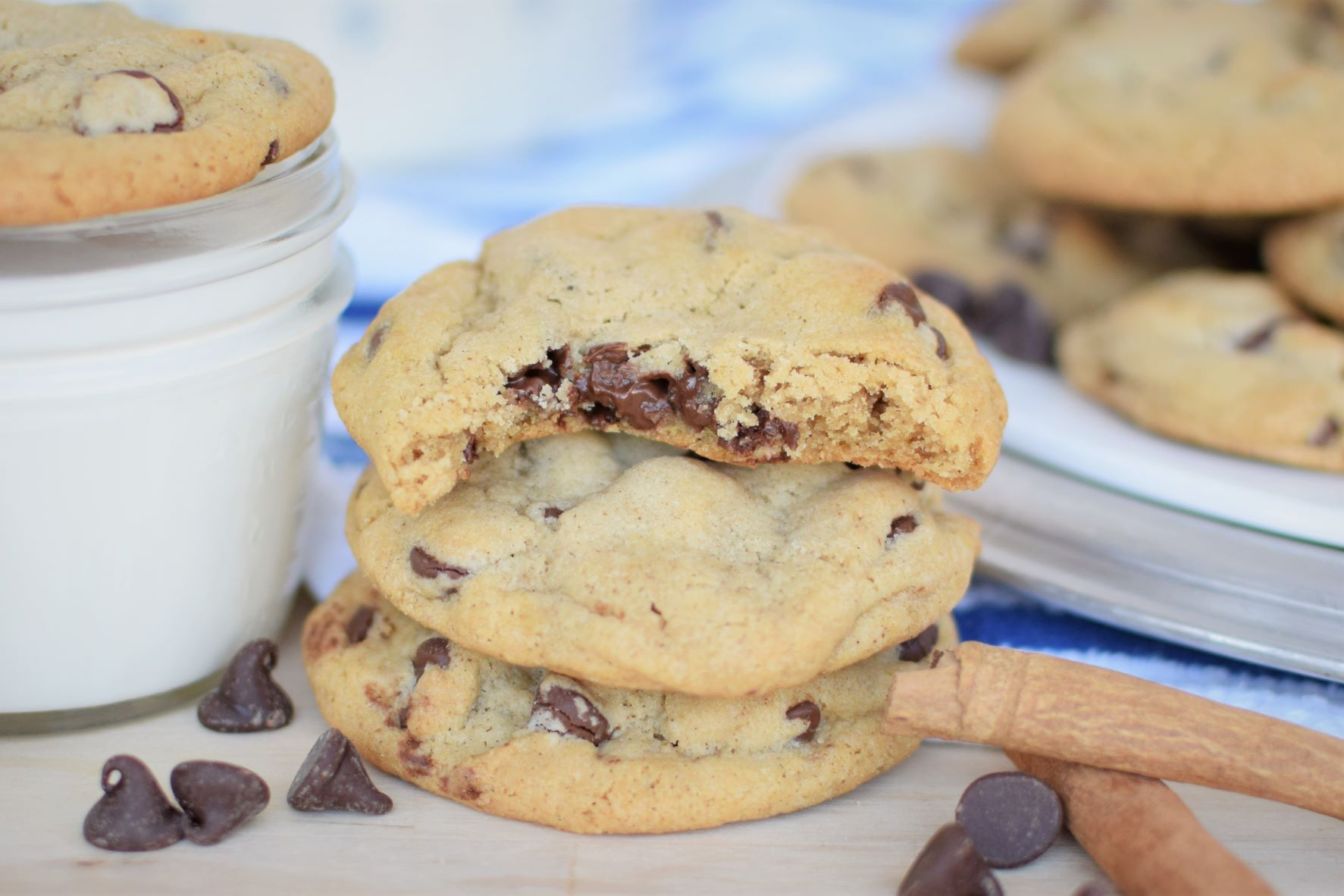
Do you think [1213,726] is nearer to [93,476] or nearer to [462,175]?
[93,476]

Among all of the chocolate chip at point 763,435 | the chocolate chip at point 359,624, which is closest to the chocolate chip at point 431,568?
the chocolate chip at point 359,624

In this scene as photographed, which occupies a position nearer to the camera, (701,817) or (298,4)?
(701,817)

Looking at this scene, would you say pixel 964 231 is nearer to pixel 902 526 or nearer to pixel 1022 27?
pixel 1022 27

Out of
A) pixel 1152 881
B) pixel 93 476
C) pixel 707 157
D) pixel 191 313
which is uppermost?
pixel 191 313

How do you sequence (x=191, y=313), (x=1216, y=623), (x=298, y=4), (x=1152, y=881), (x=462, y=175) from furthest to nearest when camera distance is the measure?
(x=462, y=175), (x=298, y=4), (x=1216, y=623), (x=191, y=313), (x=1152, y=881)

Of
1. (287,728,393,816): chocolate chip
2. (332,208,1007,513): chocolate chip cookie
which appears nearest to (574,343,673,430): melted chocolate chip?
(332,208,1007,513): chocolate chip cookie

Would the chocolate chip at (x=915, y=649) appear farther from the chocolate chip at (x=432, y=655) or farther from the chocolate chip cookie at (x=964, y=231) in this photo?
the chocolate chip cookie at (x=964, y=231)

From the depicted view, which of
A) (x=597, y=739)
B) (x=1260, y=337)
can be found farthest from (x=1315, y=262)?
(x=597, y=739)

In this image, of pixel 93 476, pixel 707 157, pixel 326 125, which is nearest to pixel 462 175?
pixel 707 157
